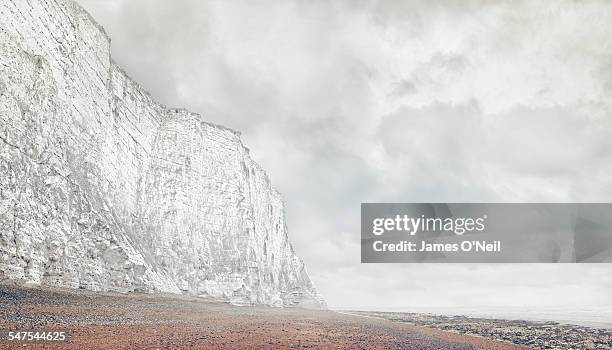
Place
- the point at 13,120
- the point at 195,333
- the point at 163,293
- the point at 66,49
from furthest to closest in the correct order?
the point at 163,293, the point at 66,49, the point at 13,120, the point at 195,333

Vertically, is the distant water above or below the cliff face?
below

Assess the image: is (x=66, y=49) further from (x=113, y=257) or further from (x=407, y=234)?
(x=407, y=234)

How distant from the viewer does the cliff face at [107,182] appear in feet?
99.6

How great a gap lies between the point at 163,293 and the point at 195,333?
27.6m

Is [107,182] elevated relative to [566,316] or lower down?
elevated

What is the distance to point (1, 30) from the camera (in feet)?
101

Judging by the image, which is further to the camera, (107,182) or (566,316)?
(566,316)

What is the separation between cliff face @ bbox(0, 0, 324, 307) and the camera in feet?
99.6

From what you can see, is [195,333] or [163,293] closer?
[195,333]

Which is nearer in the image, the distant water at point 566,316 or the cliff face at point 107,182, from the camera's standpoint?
the cliff face at point 107,182

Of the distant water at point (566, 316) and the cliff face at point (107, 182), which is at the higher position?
the cliff face at point (107, 182)

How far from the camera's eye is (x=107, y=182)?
153ft

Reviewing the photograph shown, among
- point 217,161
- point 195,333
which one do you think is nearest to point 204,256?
point 217,161

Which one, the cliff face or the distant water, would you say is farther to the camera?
the distant water
